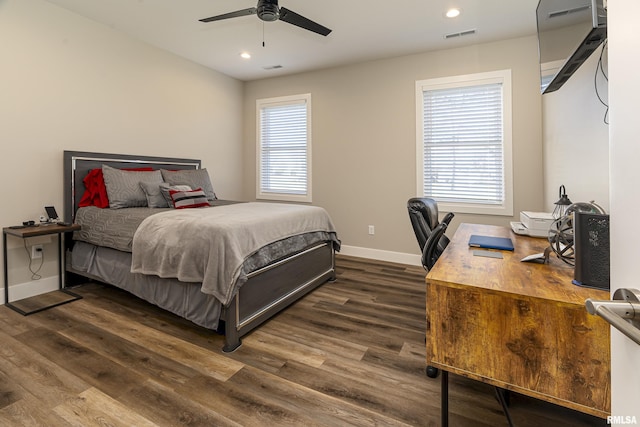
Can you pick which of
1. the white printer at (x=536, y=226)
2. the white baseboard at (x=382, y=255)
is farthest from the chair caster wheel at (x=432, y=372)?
the white baseboard at (x=382, y=255)

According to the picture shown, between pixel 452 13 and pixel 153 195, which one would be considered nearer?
pixel 452 13

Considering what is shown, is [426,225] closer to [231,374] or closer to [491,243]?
[491,243]

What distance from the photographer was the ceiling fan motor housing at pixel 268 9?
233 cm

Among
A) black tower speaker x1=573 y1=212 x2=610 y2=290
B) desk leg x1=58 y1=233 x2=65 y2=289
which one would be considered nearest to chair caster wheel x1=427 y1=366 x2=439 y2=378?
black tower speaker x1=573 y1=212 x2=610 y2=290

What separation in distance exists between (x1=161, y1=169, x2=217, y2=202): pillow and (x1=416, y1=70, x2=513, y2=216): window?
112 inches

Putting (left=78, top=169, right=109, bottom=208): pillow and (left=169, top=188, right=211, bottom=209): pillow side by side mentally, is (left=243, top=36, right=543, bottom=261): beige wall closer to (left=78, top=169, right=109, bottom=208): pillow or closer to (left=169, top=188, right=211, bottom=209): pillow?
(left=169, top=188, right=211, bottom=209): pillow

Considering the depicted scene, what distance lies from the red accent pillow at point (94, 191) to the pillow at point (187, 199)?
25.3 inches

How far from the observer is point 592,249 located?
1.04 metres

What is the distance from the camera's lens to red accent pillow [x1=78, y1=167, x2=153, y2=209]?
3139mm

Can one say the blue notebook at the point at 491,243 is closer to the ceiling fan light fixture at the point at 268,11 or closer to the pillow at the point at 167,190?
the ceiling fan light fixture at the point at 268,11

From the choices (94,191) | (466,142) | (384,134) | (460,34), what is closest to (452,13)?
(460,34)

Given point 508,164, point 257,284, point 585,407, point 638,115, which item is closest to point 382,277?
point 257,284

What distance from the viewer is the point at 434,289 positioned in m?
1.15

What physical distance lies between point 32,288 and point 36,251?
36 centimetres
